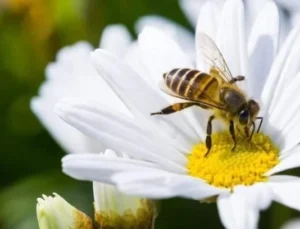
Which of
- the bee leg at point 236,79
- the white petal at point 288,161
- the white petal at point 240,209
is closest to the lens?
the white petal at point 240,209

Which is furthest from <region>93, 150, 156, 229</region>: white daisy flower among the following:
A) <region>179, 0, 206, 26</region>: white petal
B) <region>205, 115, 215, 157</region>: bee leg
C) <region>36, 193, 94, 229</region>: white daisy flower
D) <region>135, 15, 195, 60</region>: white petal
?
<region>179, 0, 206, 26</region>: white petal

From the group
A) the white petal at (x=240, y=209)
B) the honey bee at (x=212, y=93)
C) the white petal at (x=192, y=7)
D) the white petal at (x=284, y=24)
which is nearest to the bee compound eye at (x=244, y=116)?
the honey bee at (x=212, y=93)

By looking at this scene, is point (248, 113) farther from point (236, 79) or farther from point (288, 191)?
point (288, 191)

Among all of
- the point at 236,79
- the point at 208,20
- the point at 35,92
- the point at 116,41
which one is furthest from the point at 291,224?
the point at 35,92

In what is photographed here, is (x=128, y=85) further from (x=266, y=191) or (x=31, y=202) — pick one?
(x=31, y=202)

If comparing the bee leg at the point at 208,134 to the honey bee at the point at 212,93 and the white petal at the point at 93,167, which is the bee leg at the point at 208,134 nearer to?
the honey bee at the point at 212,93

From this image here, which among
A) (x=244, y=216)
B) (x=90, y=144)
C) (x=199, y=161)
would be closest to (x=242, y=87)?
(x=199, y=161)

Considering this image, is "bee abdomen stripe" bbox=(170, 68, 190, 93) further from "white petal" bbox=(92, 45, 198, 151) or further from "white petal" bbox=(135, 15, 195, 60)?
"white petal" bbox=(135, 15, 195, 60)
